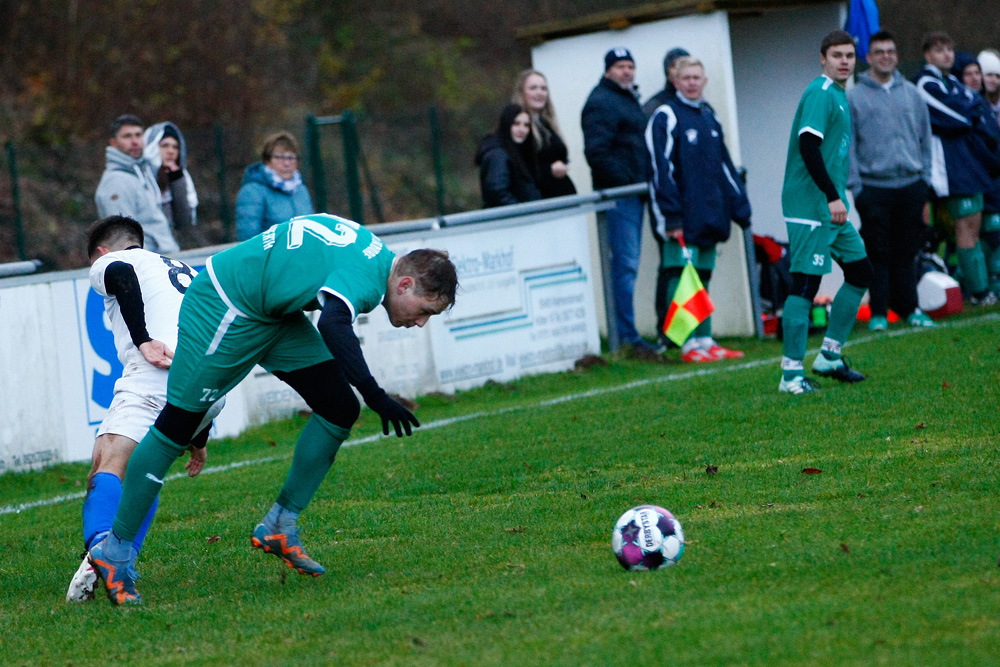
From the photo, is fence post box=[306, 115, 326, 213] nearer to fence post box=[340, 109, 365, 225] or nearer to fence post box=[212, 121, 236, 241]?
fence post box=[340, 109, 365, 225]

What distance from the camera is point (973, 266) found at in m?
15.0

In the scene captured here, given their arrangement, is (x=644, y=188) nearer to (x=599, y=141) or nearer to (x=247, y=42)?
(x=599, y=141)

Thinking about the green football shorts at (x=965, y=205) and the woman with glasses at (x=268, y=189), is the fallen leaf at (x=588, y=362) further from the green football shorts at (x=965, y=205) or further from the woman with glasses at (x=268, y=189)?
the green football shorts at (x=965, y=205)

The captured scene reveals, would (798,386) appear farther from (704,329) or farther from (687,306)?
(704,329)

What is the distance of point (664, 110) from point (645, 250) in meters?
2.45

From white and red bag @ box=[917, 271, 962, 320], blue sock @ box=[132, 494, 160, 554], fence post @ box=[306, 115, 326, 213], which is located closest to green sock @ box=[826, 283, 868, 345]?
white and red bag @ box=[917, 271, 962, 320]

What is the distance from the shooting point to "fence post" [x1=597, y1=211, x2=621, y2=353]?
13.5 metres

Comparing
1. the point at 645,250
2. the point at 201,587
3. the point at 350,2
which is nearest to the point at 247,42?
the point at 350,2

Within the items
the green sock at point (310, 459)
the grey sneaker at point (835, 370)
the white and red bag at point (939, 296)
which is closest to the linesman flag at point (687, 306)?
the grey sneaker at point (835, 370)

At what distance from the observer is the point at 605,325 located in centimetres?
1464

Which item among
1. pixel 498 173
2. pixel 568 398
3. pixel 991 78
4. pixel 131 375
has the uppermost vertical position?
pixel 991 78

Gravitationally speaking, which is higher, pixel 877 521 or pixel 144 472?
pixel 144 472

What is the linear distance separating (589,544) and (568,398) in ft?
17.1

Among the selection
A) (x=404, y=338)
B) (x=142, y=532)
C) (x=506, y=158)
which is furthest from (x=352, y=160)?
(x=142, y=532)
